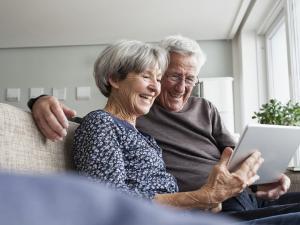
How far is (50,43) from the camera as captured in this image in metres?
4.52

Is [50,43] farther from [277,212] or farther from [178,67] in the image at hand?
[277,212]

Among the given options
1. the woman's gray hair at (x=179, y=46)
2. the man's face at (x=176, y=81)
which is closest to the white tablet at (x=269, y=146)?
the man's face at (x=176, y=81)

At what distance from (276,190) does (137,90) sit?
0.62 metres

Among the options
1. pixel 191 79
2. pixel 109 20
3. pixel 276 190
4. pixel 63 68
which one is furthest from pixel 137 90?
pixel 63 68

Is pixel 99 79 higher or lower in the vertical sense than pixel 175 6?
lower

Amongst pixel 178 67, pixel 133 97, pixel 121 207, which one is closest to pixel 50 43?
pixel 178 67

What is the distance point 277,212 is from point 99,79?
2.24 feet

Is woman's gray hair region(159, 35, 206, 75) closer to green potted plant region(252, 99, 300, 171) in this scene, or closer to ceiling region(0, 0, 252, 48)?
green potted plant region(252, 99, 300, 171)

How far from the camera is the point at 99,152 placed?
1.00 m

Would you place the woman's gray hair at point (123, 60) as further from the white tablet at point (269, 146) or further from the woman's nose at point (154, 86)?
the white tablet at point (269, 146)

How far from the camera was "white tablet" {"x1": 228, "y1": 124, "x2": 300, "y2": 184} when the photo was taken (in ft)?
3.79

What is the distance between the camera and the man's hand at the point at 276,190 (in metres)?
1.45

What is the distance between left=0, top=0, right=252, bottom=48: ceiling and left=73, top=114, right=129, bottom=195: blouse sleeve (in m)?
2.57

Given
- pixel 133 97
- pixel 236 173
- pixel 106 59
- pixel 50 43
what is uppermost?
pixel 50 43
